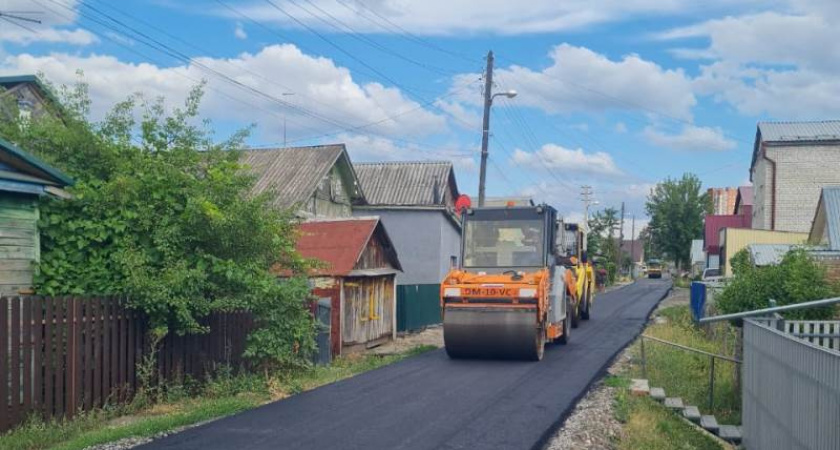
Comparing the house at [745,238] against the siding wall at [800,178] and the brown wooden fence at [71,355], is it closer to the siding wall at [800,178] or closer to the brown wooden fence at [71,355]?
the siding wall at [800,178]

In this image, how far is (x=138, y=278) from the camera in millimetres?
11547

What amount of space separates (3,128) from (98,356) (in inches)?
177

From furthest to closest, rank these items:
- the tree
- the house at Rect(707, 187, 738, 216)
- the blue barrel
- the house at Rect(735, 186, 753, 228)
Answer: the house at Rect(707, 187, 738, 216)
the tree
the house at Rect(735, 186, 753, 228)
the blue barrel

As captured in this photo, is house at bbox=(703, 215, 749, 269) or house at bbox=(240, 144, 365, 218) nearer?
house at bbox=(240, 144, 365, 218)

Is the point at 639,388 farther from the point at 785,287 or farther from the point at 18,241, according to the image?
the point at 18,241

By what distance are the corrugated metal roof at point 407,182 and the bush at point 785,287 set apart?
69.7 ft

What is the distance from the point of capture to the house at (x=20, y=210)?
37.2 feet

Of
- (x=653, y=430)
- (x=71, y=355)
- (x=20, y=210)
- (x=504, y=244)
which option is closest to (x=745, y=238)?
(x=504, y=244)

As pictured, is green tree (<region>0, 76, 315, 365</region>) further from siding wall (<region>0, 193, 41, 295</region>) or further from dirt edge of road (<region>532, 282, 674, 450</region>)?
dirt edge of road (<region>532, 282, 674, 450</region>)

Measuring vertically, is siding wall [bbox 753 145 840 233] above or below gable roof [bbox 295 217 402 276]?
above

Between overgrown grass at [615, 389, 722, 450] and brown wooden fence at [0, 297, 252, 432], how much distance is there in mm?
6757

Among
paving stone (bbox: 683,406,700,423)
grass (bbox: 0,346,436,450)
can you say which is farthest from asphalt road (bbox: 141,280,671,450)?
paving stone (bbox: 683,406,700,423)

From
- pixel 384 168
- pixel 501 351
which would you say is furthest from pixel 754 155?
pixel 501 351

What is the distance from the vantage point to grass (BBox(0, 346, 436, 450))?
30.5 feet
